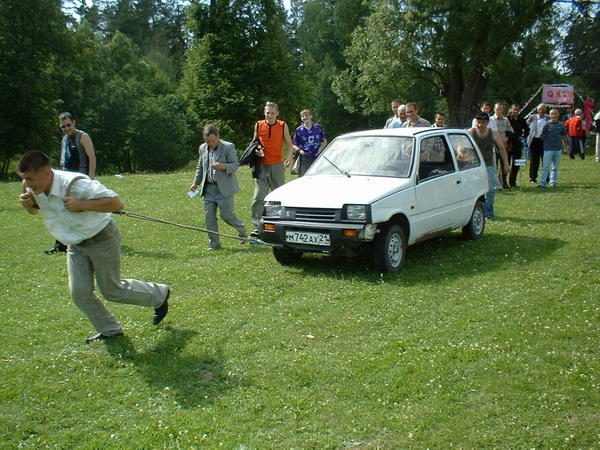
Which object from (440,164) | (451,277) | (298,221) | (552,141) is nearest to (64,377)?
(298,221)

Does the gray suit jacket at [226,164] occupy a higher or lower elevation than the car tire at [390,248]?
higher

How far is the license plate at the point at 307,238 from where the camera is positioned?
779 centimetres

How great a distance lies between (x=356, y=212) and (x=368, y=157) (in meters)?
1.55

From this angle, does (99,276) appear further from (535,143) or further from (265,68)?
(265,68)

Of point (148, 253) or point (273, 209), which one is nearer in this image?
point (273, 209)

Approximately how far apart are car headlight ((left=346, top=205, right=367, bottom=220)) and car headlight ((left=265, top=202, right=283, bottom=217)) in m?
1.01

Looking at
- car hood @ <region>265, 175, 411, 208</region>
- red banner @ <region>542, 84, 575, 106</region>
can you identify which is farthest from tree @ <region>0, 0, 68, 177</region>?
car hood @ <region>265, 175, 411, 208</region>

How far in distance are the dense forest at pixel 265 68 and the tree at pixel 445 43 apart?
2.8 inches

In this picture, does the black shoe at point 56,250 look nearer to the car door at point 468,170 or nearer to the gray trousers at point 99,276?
the gray trousers at point 99,276

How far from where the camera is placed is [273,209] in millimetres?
8367

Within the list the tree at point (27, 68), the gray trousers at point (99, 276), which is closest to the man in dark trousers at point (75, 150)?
the gray trousers at point (99, 276)

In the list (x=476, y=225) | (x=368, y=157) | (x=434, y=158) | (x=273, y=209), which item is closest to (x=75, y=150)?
(x=273, y=209)

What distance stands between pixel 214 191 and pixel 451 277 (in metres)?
4.23

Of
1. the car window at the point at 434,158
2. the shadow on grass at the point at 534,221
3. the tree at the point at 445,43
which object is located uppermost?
the tree at the point at 445,43
